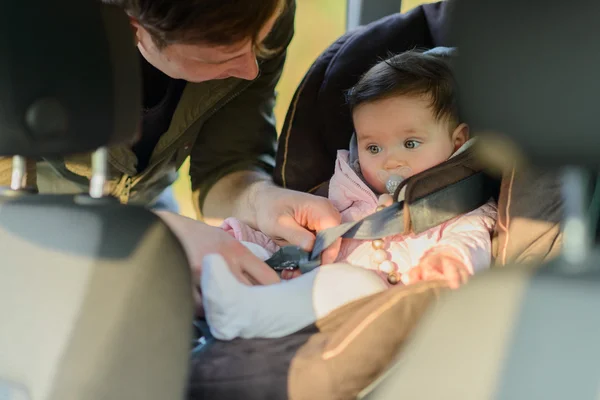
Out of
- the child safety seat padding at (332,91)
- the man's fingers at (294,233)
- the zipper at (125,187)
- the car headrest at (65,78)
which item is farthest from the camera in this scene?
the zipper at (125,187)

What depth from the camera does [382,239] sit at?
4.31 feet

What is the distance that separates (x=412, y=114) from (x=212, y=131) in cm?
66

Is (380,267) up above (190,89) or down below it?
below

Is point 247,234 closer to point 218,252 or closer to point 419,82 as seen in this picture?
point 218,252

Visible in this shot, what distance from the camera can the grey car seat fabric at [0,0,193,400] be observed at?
33.7 inches

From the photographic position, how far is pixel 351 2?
1962 mm

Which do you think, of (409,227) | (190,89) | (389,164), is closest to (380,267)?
(409,227)

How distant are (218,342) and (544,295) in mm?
516

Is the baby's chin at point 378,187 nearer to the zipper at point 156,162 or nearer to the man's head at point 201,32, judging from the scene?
the man's head at point 201,32

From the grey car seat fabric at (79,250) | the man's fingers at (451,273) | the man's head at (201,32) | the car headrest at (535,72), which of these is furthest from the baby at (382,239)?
the car headrest at (535,72)

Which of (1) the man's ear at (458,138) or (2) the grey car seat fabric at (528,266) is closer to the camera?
(2) the grey car seat fabric at (528,266)

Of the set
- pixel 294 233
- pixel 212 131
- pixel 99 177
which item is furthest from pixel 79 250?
pixel 212 131

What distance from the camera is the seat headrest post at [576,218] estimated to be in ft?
2.51

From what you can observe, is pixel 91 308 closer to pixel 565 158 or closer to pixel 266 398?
pixel 266 398
